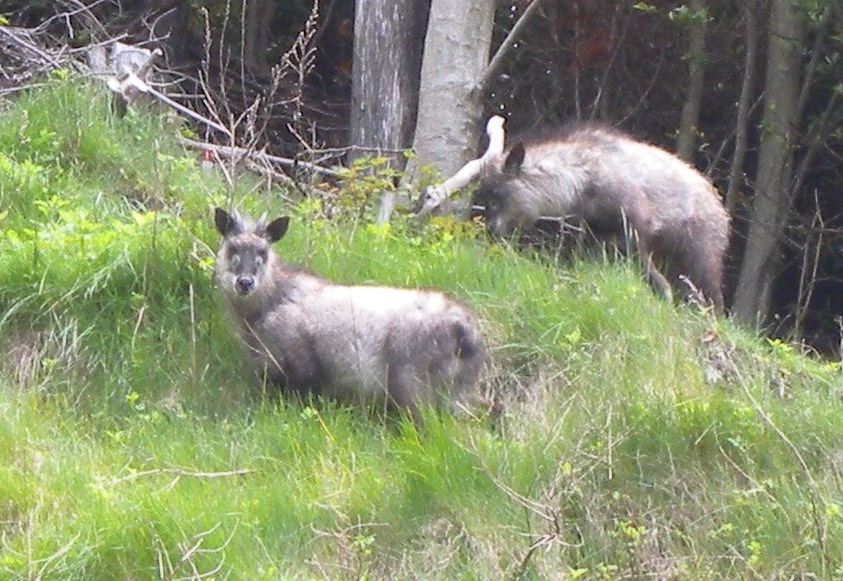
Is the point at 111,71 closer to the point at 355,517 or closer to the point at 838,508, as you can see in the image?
the point at 355,517

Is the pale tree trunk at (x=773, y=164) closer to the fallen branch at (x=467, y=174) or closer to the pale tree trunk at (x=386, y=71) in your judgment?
the pale tree trunk at (x=386, y=71)

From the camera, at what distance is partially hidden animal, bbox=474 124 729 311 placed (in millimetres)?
10375

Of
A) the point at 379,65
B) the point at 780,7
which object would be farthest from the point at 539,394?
the point at 780,7

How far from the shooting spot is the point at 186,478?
777cm

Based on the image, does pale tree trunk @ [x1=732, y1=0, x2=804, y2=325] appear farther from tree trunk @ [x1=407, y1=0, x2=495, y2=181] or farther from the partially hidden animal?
tree trunk @ [x1=407, y1=0, x2=495, y2=181]

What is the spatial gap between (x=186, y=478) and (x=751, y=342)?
327cm

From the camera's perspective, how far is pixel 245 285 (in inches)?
336

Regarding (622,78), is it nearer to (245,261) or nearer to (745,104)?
(745,104)

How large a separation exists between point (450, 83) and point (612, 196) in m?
1.67

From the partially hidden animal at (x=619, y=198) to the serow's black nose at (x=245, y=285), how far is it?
251cm

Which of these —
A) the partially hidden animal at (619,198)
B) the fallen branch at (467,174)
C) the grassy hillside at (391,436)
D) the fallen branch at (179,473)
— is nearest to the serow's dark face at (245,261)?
the grassy hillside at (391,436)

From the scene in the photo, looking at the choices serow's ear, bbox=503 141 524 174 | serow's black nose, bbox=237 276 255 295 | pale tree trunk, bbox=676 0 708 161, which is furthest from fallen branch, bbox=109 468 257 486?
pale tree trunk, bbox=676 0 708 161

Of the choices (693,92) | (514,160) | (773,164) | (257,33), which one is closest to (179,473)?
(514,160)

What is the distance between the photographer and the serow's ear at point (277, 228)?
28.9 feet
